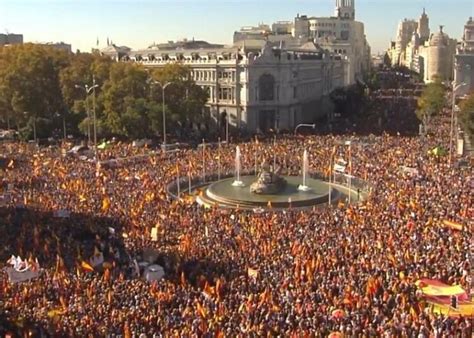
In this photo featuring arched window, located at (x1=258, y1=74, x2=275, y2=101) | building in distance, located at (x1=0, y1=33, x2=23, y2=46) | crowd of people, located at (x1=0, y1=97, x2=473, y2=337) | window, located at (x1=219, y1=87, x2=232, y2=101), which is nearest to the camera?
crowd of people, located at (x1=0, y1=97, x2=473, y2=337)

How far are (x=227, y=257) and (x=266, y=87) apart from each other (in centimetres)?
5687

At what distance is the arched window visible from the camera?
79875mm

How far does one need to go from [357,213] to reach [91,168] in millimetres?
21274

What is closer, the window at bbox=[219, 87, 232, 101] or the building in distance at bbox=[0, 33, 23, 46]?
the window at bbox=[219, 87, 232, 101]

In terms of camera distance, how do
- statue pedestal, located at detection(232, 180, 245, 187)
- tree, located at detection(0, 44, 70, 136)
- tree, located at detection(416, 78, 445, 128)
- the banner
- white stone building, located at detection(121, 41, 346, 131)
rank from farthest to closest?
white stone building, located at detection(121, 41, 346, 131), tree, located at detection(416, 78, 445, 128), tree, located at detection(0, 44, 70, 136), statue pedestal, located at detection(232, 180, 245, 187), the banner

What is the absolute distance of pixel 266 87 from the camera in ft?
264

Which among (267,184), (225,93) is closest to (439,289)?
(267,184)

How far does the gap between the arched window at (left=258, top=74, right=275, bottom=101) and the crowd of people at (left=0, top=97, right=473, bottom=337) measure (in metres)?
36.9

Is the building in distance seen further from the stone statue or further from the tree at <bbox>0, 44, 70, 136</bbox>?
the stone statue

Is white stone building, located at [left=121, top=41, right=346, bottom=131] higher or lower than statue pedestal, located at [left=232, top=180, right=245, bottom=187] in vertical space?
higher

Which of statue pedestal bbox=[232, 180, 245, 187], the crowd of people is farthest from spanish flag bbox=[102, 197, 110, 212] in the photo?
statue pedestal bbox=[232, 180, 245, 187]

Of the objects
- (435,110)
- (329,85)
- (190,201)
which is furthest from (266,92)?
(190,201)

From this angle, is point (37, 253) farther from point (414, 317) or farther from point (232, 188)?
point (232, 188)

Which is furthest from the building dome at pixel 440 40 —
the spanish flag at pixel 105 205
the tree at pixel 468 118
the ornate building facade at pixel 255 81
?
the spanish flag at pixel 105 205
